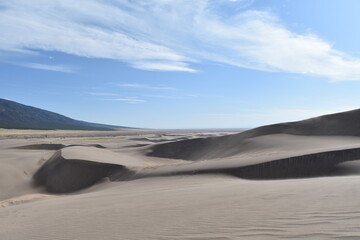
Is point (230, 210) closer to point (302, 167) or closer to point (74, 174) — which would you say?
point (302, 167)

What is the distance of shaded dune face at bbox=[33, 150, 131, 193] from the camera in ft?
47.8

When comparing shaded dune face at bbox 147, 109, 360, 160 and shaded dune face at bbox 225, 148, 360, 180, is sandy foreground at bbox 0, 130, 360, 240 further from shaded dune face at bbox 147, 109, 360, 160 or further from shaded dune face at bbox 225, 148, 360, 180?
shaded dune face at bbox 147, 109, 360, 160

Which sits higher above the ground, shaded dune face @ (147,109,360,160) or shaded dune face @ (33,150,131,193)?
shaded dune face @ (147,109,360,160)

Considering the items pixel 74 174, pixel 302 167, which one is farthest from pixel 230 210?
pixel 74 174

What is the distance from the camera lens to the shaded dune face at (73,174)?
573 inches

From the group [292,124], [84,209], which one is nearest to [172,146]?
[292,124]

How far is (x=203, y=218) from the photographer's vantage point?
4.56 m

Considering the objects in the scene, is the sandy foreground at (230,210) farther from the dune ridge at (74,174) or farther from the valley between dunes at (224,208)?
the dune ridge at (74,174)

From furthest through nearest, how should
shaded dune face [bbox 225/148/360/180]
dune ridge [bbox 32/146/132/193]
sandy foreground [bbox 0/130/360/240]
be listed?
dune ridge [bbox 32/146/132/193] → shaded dune face [bbox 225/148/360/180] → sandy foreground [bbox 0/130/360/240]

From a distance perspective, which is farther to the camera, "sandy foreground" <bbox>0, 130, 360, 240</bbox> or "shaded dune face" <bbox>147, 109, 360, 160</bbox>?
"shaded dune face" <bbox>147, 109, 360, 160</bbox>

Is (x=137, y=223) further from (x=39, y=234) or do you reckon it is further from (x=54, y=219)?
(x=54, y=219)

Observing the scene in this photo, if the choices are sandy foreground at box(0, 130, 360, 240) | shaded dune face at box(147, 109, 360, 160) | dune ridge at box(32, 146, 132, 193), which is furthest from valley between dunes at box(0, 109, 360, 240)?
shaded dune face at box(147, 109, 360, 160)

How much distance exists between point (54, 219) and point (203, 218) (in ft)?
10.6

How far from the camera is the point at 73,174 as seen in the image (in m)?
15.4
